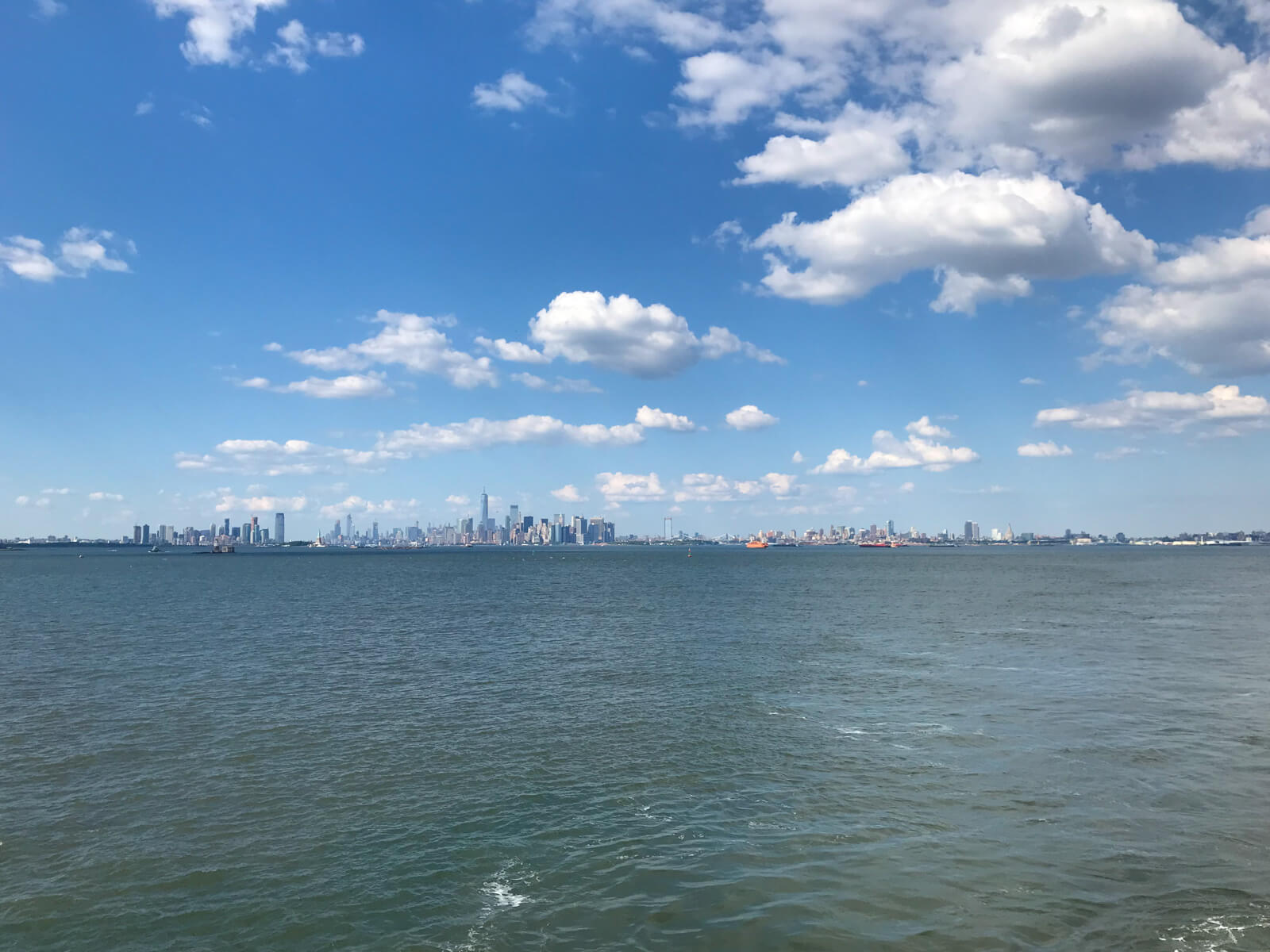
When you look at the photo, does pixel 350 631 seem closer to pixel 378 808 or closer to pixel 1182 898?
pixel 378 808

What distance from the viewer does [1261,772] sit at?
28.5 metres

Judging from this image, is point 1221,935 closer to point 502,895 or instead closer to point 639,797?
point 639,797

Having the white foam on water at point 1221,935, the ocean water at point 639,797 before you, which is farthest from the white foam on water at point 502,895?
the white foam on water at point 1221,935

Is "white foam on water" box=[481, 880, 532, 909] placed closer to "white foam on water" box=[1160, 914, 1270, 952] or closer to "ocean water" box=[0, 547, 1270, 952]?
"ocean water" box=[0, 547, 1270, 952]

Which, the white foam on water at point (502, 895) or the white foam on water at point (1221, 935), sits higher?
the white foam on water at point (502, 895)

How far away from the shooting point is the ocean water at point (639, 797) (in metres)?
18.6

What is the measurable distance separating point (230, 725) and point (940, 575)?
164 m

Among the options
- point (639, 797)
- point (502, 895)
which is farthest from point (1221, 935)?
point (502, 895)

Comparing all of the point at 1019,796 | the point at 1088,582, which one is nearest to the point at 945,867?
the point at 1019,796

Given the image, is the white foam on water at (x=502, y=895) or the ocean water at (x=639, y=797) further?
the white foam on water at (x=502, y=895)

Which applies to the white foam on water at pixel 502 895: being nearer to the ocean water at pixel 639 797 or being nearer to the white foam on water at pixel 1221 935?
the ocean water at pixel 639 797

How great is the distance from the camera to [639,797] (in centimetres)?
2678

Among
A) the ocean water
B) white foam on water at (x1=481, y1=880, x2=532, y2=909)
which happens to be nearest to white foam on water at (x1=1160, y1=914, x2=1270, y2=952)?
the ocean water

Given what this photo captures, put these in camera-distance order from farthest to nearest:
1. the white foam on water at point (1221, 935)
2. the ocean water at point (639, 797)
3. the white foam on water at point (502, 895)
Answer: the white foam on water at point (502, 895), the ocean water at point (639, 797), the white foam on water at point (1221, 935)
